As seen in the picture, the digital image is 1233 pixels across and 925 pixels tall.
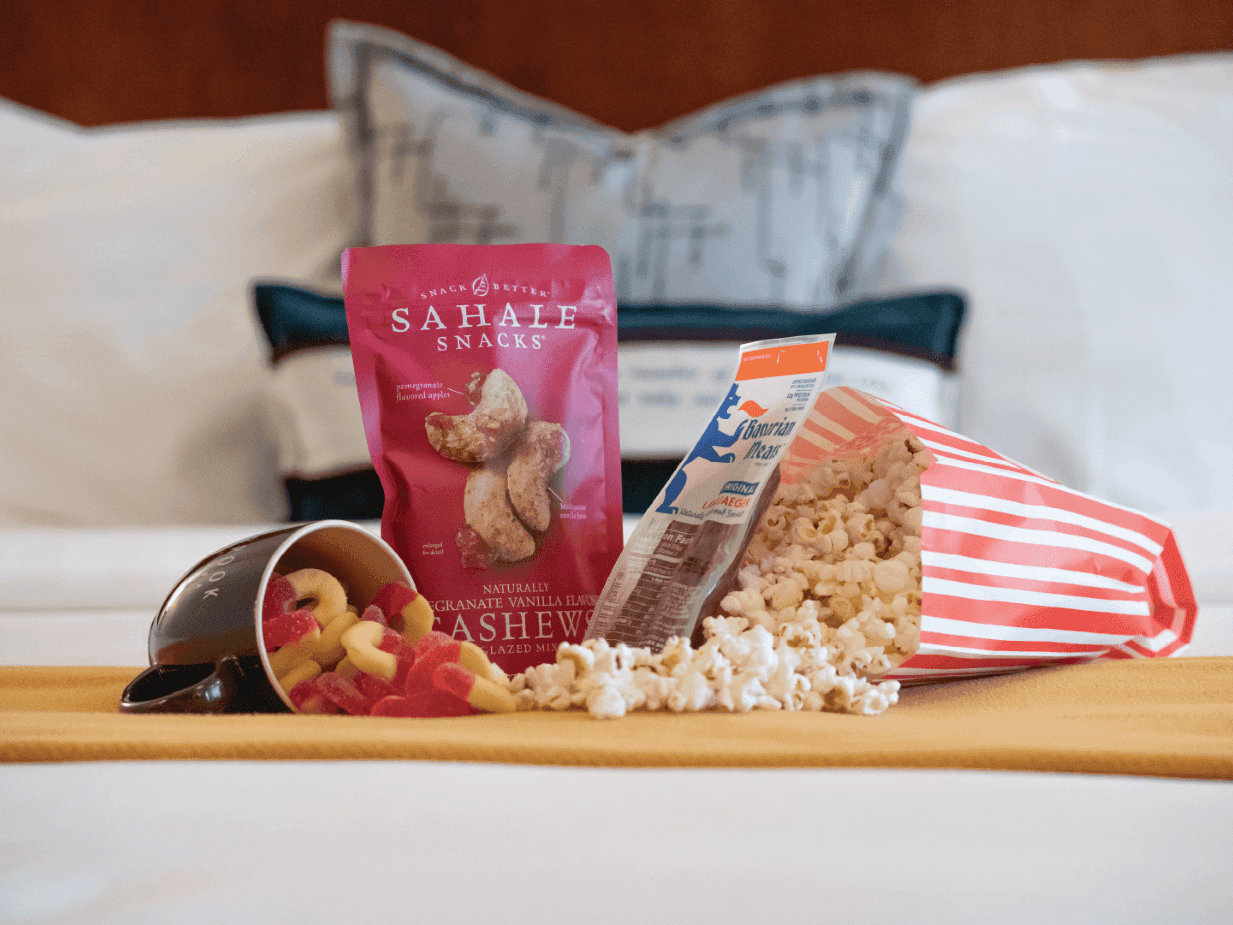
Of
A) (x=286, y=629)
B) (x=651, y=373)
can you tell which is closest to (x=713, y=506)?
(x=286, y=629)

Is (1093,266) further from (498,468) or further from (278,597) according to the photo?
(278,597)

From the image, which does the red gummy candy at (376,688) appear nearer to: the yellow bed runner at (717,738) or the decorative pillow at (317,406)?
the yellow bed runner at (717,738)

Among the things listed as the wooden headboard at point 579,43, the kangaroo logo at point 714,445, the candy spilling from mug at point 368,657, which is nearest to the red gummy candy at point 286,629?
the candy spilling from mug at point 368,657

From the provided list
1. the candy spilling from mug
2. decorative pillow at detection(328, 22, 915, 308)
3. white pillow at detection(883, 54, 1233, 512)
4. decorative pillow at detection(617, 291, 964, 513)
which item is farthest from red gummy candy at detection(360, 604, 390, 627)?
white pillow at detection(883, 54, 1233, 512)

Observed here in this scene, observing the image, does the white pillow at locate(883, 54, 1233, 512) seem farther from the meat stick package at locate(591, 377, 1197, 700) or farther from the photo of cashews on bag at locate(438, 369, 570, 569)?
the photo of cashews on bag at locate(438, 369, 570, 569)

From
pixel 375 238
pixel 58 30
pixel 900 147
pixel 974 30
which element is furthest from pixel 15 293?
pixel 974 30

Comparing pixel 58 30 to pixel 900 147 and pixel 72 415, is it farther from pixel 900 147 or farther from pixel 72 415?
pixel 900 147

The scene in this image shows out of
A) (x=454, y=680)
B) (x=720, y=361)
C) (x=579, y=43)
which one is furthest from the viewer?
(x=579, y=43)
